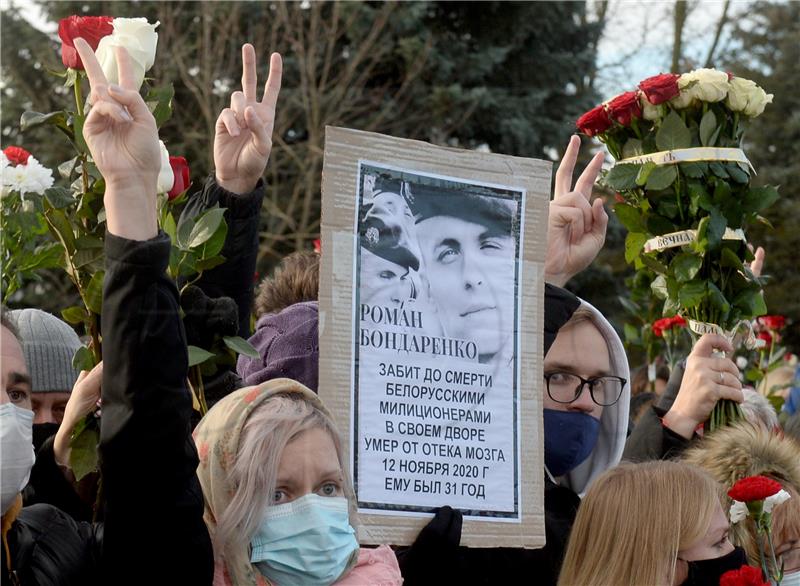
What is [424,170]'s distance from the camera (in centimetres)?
284

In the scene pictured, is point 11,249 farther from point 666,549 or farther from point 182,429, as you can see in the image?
point 666,549

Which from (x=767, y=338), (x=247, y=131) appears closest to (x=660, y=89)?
(x=247, y=131)

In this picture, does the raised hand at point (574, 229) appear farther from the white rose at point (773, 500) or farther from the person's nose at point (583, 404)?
the white rose at point (773, 500)

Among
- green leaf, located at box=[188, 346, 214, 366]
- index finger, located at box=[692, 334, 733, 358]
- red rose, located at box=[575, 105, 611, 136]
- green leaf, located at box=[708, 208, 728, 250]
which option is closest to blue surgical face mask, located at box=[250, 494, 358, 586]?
green leaf, located at box=[188, 346, 214, 366]

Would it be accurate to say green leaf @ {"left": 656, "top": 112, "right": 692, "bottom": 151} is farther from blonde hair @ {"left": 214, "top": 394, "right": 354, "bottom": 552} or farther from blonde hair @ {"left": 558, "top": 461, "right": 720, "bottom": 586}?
blonde hair @ {"left": 214, "top": 394, "right": 354, "bottom": 552}

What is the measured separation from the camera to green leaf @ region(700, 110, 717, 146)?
388cm

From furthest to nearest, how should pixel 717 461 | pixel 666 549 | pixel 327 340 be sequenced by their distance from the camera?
pixel 717 461 → pixel 666 549 → pixel 327 340

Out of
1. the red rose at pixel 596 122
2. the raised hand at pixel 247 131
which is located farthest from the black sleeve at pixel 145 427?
the red rose at pixel 596 122

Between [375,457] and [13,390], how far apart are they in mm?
759

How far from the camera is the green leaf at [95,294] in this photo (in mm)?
2580

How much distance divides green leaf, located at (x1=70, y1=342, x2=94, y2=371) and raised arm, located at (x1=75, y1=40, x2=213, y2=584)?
0.41m

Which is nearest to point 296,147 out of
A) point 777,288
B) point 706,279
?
point 777,288

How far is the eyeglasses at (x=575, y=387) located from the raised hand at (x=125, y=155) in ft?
4.98

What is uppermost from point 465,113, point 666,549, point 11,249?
point 465,113
